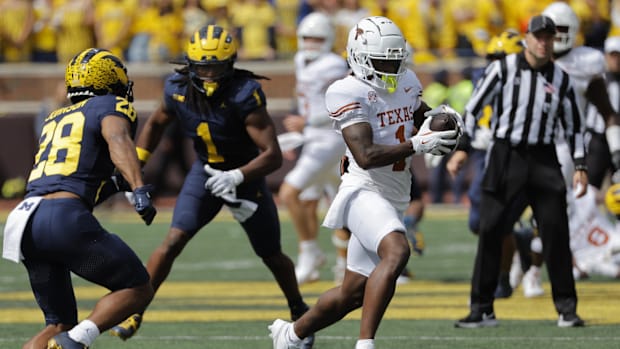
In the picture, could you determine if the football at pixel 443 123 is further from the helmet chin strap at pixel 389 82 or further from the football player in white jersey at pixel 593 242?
the football player in white jersey at pixel 593 242

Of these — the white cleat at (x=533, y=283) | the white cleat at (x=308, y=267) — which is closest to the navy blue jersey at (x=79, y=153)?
the white cleat at (x=533, y=283)

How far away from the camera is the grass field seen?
8.15m

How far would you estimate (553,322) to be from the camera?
8938 mm

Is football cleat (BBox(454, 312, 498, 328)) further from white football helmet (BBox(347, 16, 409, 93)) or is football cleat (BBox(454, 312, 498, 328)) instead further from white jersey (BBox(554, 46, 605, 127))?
white football helmet (BBox(347, 16, 409, 93))

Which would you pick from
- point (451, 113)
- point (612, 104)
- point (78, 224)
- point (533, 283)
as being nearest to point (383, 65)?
point (451, 113)

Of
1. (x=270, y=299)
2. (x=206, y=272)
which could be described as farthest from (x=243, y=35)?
(x=270, y=299)

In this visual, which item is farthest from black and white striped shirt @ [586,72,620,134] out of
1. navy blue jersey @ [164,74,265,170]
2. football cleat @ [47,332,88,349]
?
football cleat @ [47,332,88,349]

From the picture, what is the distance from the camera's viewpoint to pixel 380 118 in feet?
22.9

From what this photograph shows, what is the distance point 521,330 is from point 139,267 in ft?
9.98

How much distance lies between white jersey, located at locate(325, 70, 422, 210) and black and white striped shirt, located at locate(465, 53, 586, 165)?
166 cm

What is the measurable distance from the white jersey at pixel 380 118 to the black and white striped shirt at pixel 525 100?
5.46ft

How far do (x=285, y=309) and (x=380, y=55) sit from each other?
3.32m

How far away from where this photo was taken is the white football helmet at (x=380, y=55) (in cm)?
696

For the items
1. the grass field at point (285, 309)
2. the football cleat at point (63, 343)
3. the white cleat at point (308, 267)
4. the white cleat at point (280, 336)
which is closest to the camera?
the football cleat at point (63, 343)
